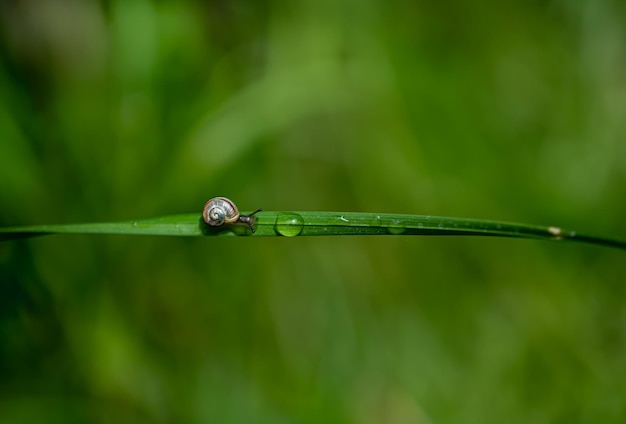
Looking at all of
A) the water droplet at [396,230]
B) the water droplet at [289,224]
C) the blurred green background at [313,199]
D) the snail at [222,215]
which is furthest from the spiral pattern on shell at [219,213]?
the blurred green background at [313,199]

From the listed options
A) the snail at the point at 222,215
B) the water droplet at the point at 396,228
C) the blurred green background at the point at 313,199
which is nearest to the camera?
the water droplet at the point at 396,228

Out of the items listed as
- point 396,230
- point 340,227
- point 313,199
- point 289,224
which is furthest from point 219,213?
point 313,199

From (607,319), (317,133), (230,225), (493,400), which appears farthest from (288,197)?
(607,319)

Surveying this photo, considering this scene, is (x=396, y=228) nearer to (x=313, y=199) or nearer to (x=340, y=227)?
(x=340, y=227)

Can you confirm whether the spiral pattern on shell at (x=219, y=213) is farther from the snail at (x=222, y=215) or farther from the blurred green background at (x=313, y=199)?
the blurred green background at (x=313, y=199)

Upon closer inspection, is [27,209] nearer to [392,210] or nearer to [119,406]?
[119,406]
